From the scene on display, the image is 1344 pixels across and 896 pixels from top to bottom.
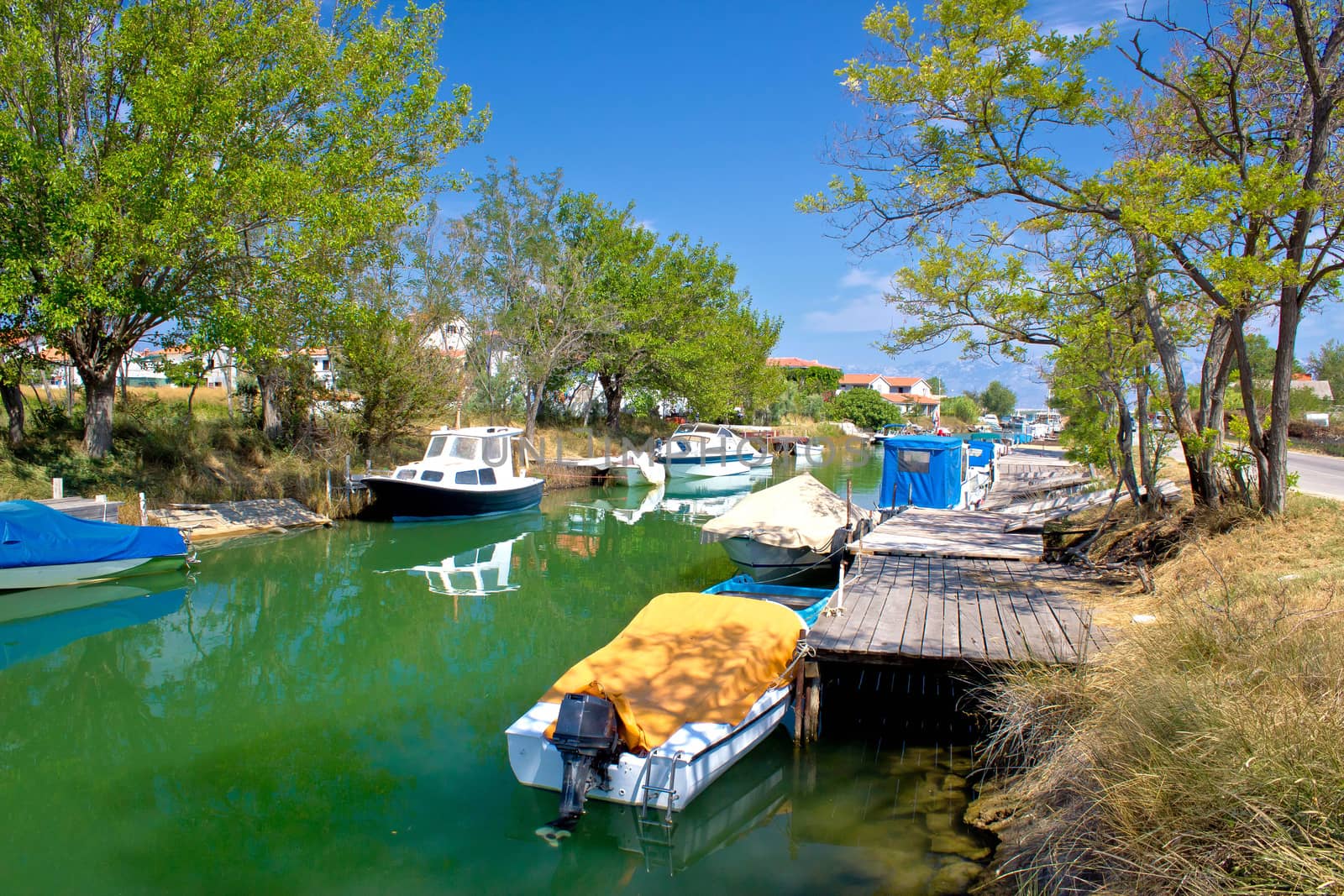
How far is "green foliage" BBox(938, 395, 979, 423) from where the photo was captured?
81.8 m

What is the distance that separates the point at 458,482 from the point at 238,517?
5.38 metres

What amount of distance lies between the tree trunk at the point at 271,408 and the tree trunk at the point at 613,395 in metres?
17.5

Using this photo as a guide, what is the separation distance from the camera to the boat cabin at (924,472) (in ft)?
60.6

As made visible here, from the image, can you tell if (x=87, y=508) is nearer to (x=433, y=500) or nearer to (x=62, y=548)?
(x=62, y=548)

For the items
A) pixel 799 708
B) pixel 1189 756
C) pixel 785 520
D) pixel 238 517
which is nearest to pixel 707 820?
pixel 799 708

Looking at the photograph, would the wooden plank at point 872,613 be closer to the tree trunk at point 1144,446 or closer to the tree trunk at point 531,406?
the tree trunk at point 1144,446

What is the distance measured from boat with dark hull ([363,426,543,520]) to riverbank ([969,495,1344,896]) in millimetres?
16781

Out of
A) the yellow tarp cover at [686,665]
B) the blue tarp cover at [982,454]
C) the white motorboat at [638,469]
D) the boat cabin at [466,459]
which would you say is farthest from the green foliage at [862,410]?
the yellow tarp cover at [686,665]

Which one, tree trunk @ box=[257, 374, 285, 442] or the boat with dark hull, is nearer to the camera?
the boat with dark hull

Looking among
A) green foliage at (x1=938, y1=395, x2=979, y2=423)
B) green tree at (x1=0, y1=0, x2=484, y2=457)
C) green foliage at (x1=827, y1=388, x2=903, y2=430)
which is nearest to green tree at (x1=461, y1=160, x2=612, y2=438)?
green tree at (x1=0, y1=0, x2=484, y2=457)

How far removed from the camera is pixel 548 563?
17281 mm

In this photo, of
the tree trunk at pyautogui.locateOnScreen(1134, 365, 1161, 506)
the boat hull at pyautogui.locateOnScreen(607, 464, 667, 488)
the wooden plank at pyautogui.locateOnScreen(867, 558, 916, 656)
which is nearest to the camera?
the wooden plank at pyautogui.locateOnScreen(867, 558, 916, 656)

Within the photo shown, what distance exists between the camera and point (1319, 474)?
19.5 metres

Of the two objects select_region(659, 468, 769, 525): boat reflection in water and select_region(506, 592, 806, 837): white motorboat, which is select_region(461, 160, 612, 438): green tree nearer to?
select_region(659, 468, 769, 525): boat reflection in water
